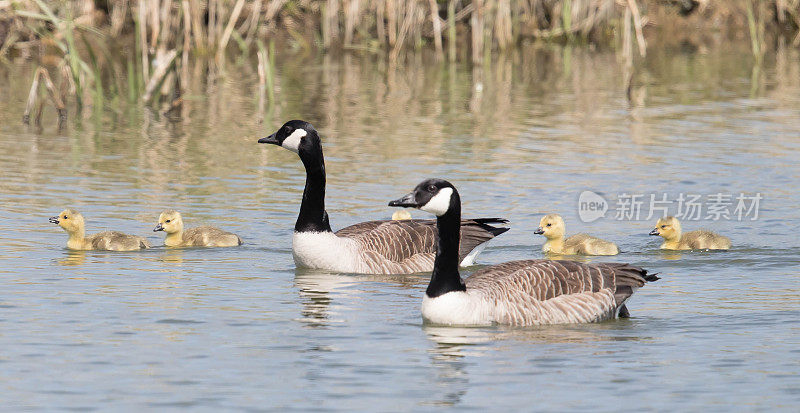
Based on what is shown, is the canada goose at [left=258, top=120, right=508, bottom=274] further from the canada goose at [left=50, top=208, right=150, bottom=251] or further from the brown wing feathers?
the canada goose at [left=50, top=208, right=150, bottom=251]

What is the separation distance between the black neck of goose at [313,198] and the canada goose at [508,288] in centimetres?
239

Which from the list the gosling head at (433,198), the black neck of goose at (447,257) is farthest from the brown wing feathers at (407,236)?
the gosling head at (433,198)

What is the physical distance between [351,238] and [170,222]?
2002 mm

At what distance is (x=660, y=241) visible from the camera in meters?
14.3

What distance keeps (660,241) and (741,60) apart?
17.7 metres

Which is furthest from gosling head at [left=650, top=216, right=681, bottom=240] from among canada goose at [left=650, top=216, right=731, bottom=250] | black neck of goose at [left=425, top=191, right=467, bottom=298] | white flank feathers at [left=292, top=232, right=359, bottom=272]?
black neck of goose at [left=425, top=191, right=467, bottom=298]

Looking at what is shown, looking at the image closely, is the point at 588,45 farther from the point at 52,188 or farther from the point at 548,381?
the point at 548,381

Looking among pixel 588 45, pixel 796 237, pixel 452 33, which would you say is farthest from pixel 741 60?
pixel 796 237

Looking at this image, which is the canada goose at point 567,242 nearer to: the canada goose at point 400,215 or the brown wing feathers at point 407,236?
the brown wing feathers at point 407,236

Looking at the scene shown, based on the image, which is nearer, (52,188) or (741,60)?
(52,188)

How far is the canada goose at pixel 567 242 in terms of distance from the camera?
13211 mm

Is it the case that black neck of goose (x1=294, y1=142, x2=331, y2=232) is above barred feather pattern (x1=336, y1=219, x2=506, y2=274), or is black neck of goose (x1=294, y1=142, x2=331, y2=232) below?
above

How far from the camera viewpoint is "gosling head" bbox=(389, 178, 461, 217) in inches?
388

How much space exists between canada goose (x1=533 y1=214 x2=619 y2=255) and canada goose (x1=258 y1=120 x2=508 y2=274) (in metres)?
0.72
